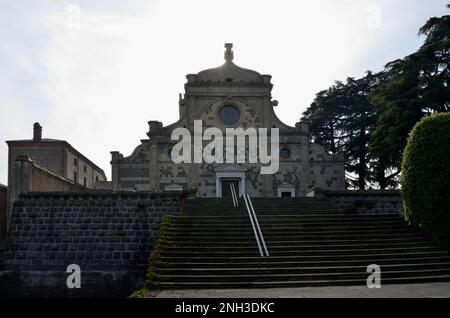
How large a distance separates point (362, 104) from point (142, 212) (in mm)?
28113

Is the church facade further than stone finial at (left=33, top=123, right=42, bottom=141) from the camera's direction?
No

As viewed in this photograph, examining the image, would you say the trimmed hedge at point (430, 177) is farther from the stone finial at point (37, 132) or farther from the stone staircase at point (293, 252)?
the stone finial at point (37, 132)

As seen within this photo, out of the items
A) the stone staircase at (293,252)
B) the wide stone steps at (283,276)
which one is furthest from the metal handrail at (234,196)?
the wide stone steps at (283,276)

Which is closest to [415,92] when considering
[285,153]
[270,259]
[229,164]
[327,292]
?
[285,153]

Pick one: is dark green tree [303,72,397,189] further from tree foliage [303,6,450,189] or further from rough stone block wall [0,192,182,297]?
rough stone block wall [0,192,182,297]

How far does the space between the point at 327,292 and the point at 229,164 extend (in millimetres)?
19894

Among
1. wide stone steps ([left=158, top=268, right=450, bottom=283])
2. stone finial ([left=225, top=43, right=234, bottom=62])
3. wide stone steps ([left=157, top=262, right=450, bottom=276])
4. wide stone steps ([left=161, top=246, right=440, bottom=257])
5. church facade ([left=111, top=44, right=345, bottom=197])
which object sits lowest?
wide stone steps ([left=158, top=268, right=450, bottom=283])

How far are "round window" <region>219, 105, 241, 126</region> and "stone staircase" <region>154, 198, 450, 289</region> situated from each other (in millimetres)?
13009

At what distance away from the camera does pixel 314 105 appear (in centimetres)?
4716

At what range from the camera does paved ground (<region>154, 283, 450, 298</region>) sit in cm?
1052

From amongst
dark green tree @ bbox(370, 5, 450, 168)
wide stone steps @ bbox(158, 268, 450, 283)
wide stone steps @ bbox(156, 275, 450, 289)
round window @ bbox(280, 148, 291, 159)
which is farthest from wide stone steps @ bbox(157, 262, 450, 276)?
round window @ bbox(280, 148, 291, 159)
